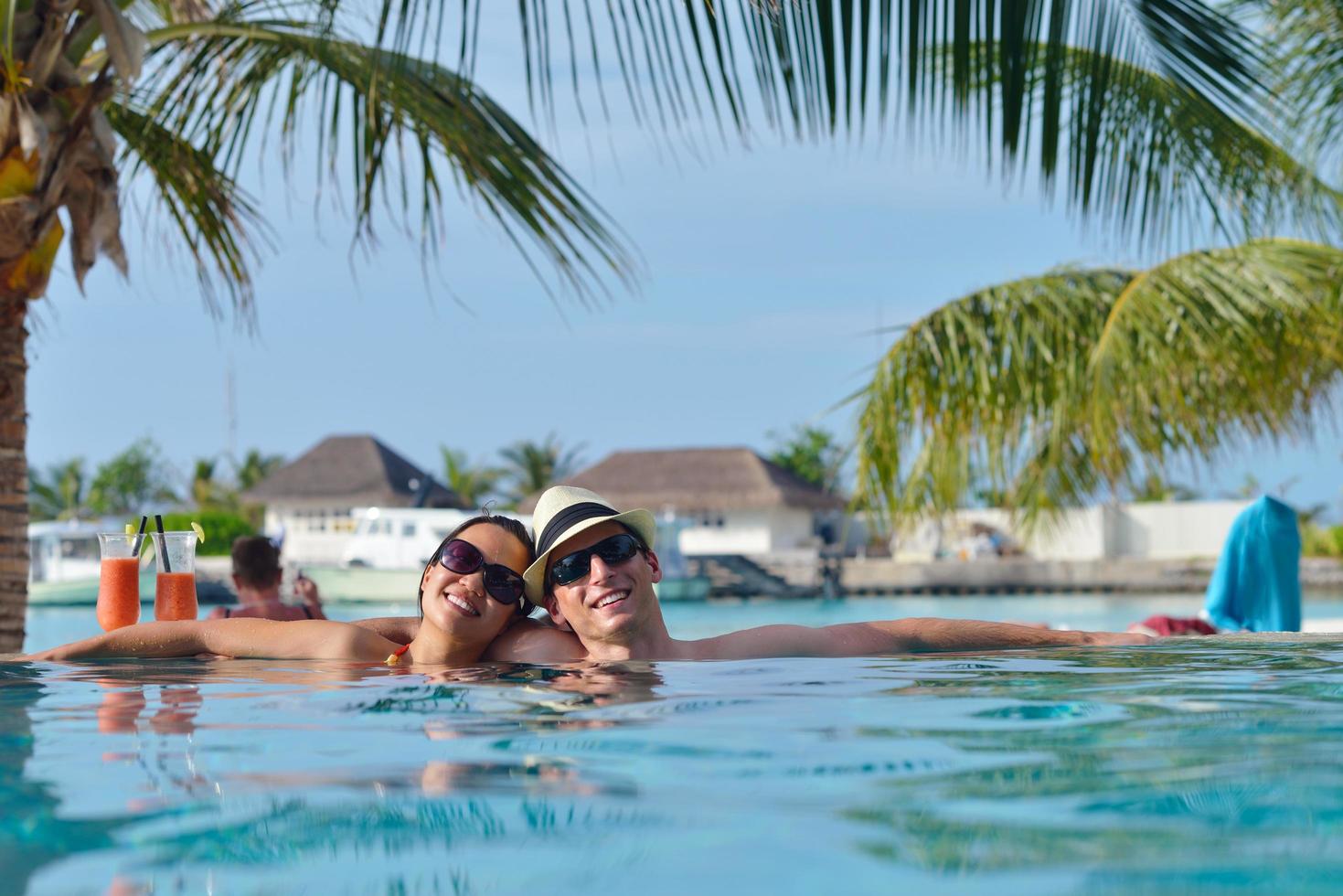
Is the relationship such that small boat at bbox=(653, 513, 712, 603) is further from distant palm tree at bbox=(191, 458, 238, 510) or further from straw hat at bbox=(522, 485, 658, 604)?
straw hat at bbox=(522, 485, 658, 604)

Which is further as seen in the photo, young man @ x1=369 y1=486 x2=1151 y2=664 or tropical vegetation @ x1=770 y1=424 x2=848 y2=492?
tropical vegetation @ x1=770 y1=424 x2=848 y2=492

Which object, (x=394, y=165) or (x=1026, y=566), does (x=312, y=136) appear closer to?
(x=394, y=165)

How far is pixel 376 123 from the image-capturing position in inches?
201

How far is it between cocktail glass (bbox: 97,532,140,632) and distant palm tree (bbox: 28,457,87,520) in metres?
48.9

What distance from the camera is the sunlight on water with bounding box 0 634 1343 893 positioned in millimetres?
1586

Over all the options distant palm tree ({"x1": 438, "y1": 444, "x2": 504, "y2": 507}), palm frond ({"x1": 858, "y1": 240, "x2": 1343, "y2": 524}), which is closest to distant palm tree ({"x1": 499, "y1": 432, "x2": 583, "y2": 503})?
distant palm tree ({"x1": 438, "y1": 444, "x2": 504, "y2": 507})

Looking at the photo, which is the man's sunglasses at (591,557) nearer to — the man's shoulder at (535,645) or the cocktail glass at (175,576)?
the man's shoulder at (535,645)

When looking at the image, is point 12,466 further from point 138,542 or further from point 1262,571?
point 1262,571

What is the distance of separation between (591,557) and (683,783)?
1413 mm

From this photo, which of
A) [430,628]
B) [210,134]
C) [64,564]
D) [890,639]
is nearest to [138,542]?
[430,628]

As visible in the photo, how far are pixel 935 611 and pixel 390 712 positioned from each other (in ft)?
88.7

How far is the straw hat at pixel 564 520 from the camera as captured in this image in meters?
3.42

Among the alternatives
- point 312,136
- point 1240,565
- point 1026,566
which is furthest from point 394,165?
point 1026,566

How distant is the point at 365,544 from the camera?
3434 cm
